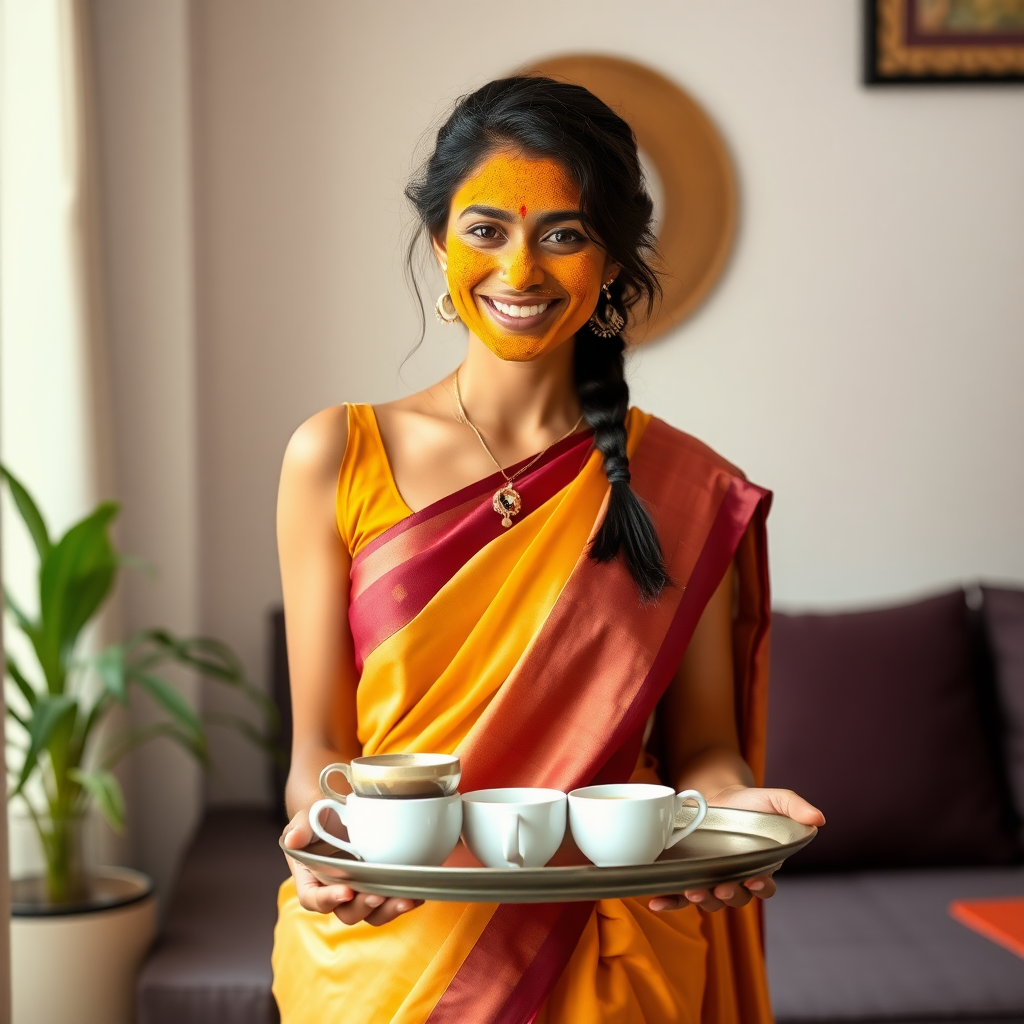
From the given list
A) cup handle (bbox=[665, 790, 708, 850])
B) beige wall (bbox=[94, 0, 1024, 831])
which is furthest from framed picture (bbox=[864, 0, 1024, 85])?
cup handle (bbox=[665, 790, 708, 850])

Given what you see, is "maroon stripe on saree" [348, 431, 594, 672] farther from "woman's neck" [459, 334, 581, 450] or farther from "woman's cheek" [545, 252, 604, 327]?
"woman's cheek" [545, 252, 604, 327]

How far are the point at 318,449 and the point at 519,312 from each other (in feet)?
0.84

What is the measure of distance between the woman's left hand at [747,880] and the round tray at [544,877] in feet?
0.06

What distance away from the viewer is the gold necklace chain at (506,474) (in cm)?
131

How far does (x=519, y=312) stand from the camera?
1.24 meters

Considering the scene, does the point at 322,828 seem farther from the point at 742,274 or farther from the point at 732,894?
the point at 742,274

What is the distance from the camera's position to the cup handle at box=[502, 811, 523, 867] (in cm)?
99

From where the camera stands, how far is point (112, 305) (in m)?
2.86

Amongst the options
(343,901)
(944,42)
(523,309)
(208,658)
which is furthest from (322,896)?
(944,42)

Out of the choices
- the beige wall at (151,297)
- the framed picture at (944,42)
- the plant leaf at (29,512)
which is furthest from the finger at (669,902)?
the framed picture at (944,42)

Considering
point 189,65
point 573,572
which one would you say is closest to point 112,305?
point 189,65

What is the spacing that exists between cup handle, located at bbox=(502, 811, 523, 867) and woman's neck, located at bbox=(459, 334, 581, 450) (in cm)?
48

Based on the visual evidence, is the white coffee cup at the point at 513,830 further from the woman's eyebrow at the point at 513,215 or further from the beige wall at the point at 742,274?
the beige wall at the point at 742,274

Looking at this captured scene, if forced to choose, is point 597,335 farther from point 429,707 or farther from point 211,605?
point 211,605
